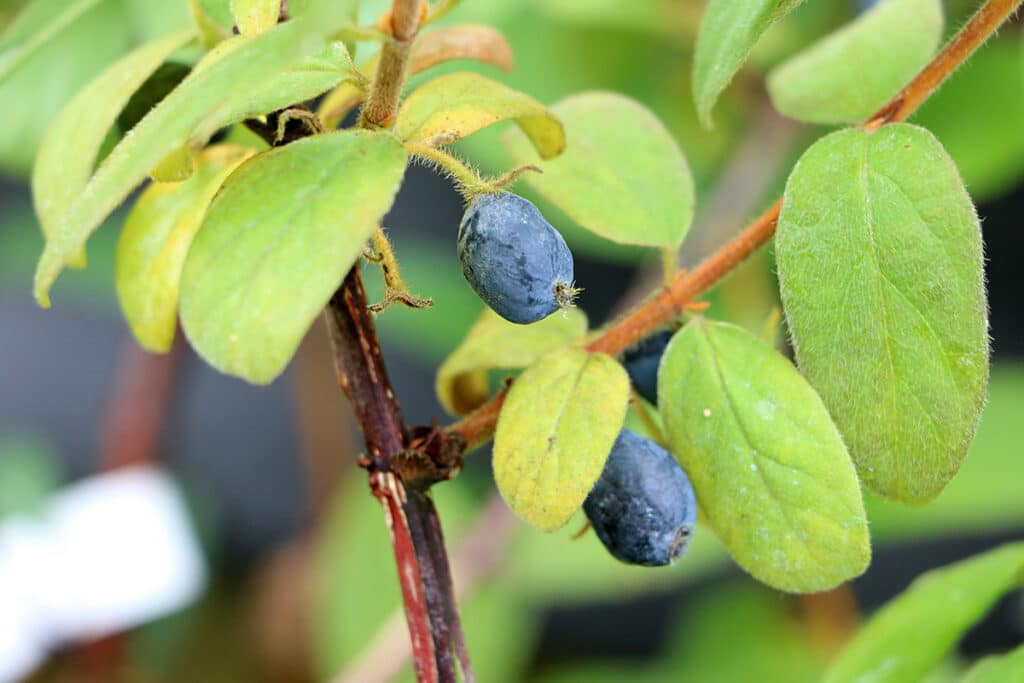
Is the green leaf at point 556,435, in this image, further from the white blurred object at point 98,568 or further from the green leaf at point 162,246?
the white blurred object at point 98,568

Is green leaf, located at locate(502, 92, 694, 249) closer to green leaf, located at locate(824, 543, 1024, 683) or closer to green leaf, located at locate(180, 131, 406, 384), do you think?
green leaf, located at locate(180, 131, 406, 384)

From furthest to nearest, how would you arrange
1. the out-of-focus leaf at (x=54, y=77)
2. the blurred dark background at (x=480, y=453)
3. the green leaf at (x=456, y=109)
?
the blurred dark background at (x=480, y=453), the out-of-focus leaf at (x=54, y=77), the green leaf at (x=456, y=109)

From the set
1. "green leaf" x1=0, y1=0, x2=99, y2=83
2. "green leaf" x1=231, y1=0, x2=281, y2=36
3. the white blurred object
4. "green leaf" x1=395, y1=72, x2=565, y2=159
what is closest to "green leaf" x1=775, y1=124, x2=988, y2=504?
"green leaf" x1=395, y1=72, x2=565, y2=159

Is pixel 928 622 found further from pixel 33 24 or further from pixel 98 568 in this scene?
pixel 98 568

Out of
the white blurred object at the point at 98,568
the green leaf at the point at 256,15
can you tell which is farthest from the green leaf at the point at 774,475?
the white blurred object at the point at 98,568

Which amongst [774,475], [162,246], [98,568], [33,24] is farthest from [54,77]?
[774,475]
